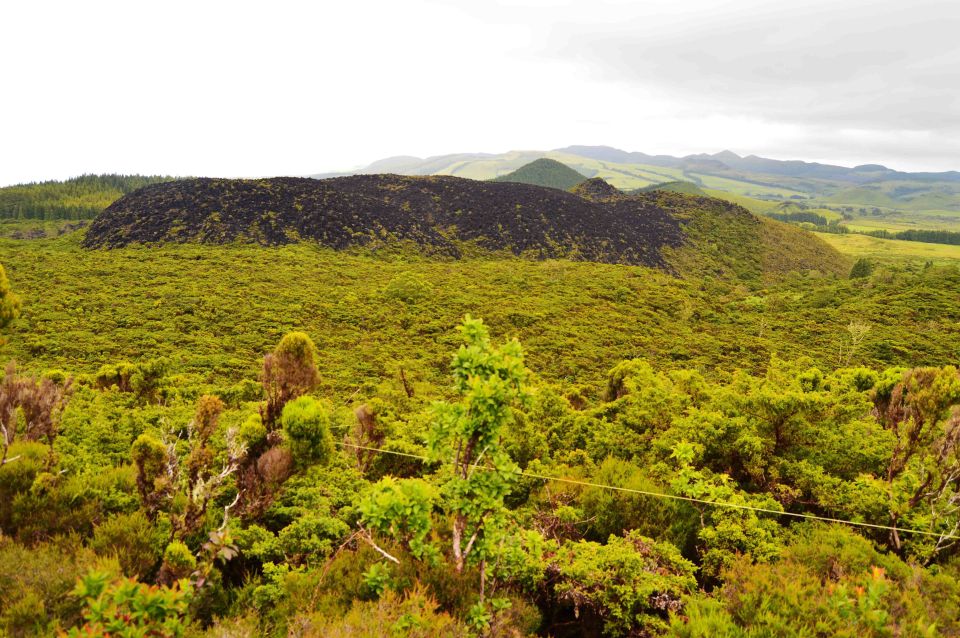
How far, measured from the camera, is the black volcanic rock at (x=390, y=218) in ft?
119

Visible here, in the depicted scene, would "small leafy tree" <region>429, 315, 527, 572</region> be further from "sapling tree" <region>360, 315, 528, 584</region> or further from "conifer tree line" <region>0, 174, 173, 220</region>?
"conifer tree line" <region>0, 174, 173, 220</region>

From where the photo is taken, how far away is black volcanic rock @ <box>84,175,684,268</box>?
36.3m

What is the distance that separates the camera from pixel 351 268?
31.4m

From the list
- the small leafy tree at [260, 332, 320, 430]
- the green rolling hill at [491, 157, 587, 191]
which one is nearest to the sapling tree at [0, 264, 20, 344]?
the small leafy tree at [260, 332, 320, 430]

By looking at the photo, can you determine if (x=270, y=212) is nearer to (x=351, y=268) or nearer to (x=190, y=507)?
(x=351, y=268)

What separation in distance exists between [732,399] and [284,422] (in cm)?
816

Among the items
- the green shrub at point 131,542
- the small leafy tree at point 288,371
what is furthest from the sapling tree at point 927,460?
the green shrub at point 131,542

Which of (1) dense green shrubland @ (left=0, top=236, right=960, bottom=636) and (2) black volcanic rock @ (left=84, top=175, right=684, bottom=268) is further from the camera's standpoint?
(2) black volcanic rock @ (left=84, top=175, right=684, bottom=268)

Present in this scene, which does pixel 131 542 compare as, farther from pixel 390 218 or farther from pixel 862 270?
pixel 862 270

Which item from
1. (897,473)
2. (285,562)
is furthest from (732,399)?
(285,562)

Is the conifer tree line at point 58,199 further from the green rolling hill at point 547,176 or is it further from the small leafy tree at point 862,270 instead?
the green rolling hill at point 547,176

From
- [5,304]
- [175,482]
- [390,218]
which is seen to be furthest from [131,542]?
[390,218]

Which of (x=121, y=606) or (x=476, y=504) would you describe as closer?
(x=121, y=606)

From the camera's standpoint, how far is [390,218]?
141 ft
